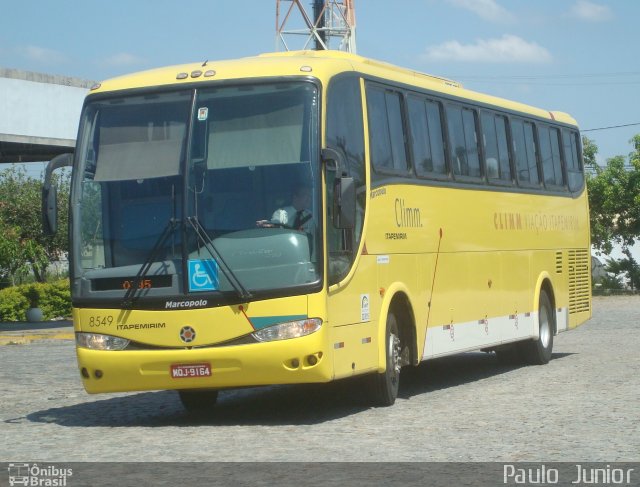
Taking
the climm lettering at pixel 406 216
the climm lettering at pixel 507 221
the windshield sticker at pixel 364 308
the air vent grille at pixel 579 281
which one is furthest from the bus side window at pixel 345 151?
the air vent grille at pixel 579 281

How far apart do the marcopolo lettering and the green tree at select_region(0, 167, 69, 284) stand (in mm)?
26939

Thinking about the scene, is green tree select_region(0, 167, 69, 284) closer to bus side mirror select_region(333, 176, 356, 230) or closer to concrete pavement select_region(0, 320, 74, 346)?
concrete pavement select_region(0, 320, 74, 346)

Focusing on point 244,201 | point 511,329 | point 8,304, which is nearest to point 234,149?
point 244,201

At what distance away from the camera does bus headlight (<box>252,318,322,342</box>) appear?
12336 mm

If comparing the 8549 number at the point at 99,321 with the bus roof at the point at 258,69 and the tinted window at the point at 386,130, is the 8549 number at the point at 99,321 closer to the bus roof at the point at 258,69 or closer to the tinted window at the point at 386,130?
the bus roof at the point at 258,69

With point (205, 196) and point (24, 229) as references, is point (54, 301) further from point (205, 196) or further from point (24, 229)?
point (205, 196)

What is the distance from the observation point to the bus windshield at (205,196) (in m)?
12.5

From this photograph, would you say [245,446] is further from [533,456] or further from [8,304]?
[8,304]

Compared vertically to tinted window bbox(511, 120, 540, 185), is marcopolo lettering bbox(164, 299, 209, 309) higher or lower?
lower

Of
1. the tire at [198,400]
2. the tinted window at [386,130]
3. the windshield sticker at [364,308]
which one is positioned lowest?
the tire at [198,400]

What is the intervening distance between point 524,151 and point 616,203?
34042 millimetres

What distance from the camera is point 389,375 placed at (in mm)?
14078

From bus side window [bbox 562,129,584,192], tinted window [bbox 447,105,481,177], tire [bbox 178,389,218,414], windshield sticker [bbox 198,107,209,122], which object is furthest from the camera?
bus side window [bbox 562,129,584,192]

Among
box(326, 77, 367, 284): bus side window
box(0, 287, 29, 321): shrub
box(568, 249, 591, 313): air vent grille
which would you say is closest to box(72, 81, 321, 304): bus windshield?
box(326, 77, 367, 284): bus side window
